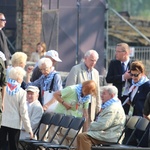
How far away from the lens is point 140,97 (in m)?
15.3

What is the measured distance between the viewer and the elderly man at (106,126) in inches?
575

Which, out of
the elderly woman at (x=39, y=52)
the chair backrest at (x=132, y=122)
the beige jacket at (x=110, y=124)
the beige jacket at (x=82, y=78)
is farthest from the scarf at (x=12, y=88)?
the elderly woman at (x=39, y=52)

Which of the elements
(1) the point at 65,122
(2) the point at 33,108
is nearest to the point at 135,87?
(1) the point at 65,122

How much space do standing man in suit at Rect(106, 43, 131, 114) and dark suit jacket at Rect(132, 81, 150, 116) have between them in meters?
0.60

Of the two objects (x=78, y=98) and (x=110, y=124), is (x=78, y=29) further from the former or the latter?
(x=110, y=124)

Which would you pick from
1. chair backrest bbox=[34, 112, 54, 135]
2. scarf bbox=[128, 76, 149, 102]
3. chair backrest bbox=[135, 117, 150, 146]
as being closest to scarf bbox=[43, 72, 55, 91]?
chair backrest bbox=[34, 112, 54, 135]

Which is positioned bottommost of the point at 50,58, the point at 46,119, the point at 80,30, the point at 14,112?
the point at 46,119

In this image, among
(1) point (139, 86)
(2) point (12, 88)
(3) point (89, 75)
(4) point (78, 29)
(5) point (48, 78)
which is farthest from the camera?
(4) point (78, 29)

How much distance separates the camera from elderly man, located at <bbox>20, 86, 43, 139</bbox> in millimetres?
15672

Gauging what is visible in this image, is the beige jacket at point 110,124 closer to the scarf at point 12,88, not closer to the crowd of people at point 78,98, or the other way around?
the crowd of people at point 78,98

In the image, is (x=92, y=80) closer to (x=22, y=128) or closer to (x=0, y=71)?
(x=22, y=128)

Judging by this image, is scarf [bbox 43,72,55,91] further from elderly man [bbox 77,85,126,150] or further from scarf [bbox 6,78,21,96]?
elderly man [bbox 77,85,126,150]

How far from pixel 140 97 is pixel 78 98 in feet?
3.55

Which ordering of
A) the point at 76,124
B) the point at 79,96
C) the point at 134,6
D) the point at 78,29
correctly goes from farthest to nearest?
the point at 134,6
the point at 78,29
the point at 79,96
the point at 76,124
